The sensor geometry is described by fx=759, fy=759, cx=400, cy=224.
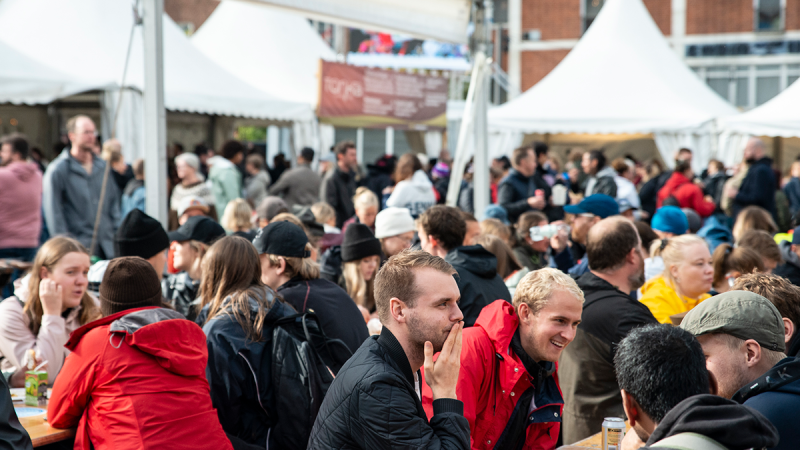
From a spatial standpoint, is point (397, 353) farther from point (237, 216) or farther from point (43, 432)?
point (237, 216)

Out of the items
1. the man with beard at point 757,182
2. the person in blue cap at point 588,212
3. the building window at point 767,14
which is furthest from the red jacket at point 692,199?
the building window at point 767,14

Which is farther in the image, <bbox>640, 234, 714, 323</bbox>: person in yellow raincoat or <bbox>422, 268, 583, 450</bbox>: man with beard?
<bbox>640, 234, 714, 323</bbox>: person in yellow raincoat

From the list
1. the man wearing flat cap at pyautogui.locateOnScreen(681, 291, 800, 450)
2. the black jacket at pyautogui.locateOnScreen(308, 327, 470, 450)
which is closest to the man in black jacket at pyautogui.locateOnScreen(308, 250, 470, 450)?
the black jacket at pyautogui.locateOnScreen(308, 327, 470, 450)

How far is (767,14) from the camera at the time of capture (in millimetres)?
29281

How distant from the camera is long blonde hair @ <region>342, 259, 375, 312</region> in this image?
5.36 metres

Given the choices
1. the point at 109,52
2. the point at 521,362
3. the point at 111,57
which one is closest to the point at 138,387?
the point at 521,362

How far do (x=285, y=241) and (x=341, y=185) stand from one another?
5814 mm

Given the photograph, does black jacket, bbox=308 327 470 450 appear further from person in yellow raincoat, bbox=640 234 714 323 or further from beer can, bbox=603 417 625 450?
person in yellow raincoat, bbox=640 234 714 323

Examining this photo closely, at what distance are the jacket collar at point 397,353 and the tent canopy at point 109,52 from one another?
8616mm

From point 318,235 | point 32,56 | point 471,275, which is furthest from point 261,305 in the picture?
point 32,56

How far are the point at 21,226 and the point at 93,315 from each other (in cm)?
400

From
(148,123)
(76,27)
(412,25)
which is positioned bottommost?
(148,123)

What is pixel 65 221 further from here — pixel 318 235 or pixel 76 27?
pixel 76 27

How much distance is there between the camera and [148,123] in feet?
16.7
